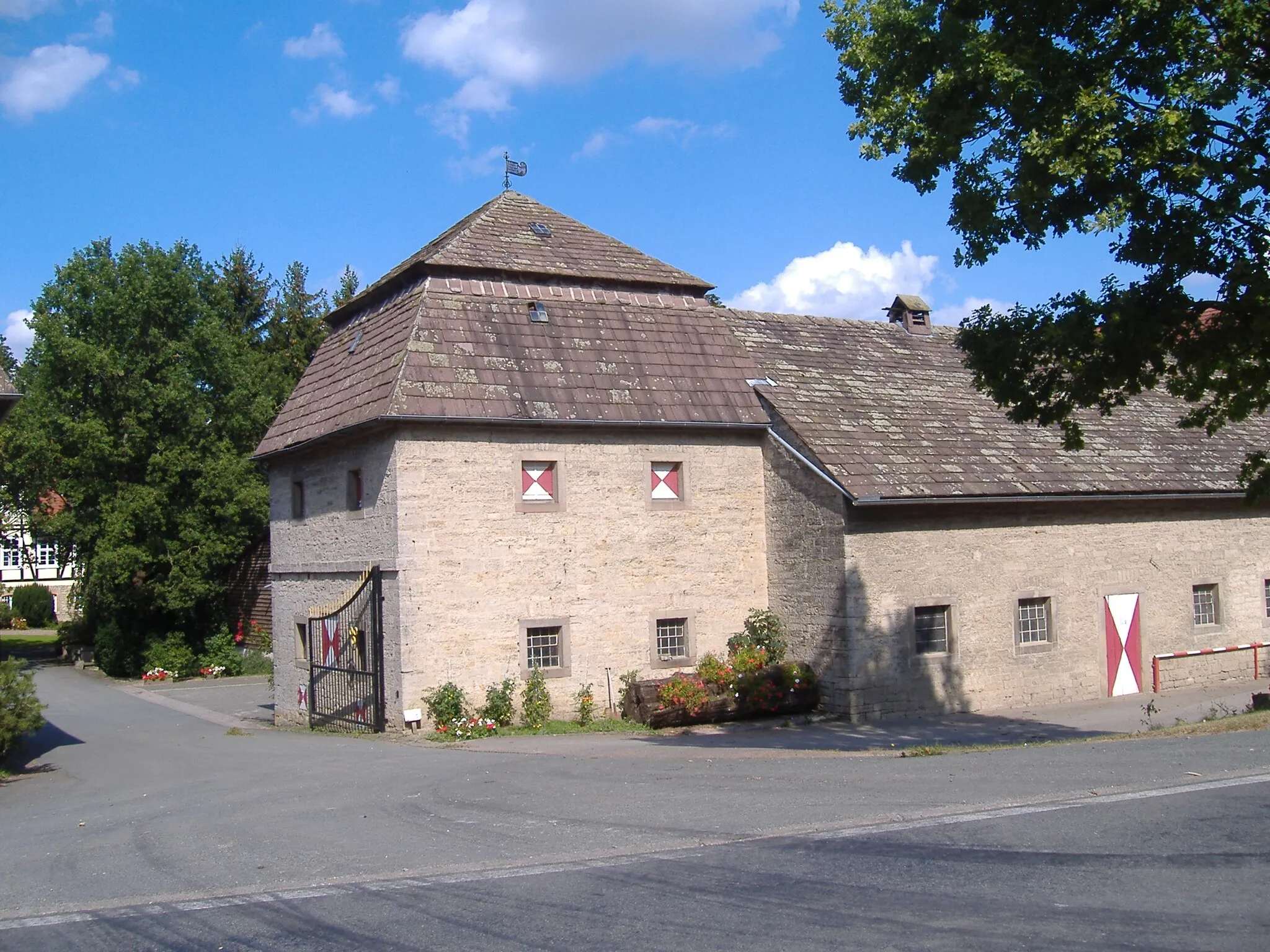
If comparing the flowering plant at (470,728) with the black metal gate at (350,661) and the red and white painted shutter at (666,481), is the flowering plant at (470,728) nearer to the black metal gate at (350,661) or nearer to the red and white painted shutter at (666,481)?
the black metal gate at (350,661)

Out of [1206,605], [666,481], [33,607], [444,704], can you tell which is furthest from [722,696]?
[33,607]

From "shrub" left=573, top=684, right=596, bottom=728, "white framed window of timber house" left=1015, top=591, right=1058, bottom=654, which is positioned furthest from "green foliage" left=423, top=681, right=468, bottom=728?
"white framed window of timber house" left=1015, top=591, right=1058, bottom=654

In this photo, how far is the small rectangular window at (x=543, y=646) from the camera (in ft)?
55.2

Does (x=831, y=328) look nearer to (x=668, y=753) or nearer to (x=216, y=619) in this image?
(x=668, y=753)

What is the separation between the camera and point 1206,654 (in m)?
20.8

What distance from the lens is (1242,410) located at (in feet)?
38.3

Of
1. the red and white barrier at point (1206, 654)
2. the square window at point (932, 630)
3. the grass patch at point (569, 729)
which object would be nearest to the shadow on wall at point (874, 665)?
the square window at point (932, 630)

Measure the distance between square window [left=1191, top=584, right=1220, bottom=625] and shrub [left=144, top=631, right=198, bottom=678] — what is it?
26.9 metres

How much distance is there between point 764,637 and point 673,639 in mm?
1538

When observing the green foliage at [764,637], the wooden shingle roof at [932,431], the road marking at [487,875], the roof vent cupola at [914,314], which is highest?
the roof vent cupola at [914,314]

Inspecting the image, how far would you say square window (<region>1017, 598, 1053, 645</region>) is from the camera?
62.2ft

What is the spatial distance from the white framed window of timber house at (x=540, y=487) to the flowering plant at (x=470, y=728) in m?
3.16

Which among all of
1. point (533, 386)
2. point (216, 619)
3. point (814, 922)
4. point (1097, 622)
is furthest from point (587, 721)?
point (216, 619)

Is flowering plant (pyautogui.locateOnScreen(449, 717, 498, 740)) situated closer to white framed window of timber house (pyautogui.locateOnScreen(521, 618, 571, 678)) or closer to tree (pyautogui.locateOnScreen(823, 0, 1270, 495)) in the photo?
white framed window of timber house (pyautogui.locateOnScreen(521, 618, 571, 678))
